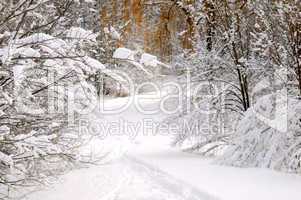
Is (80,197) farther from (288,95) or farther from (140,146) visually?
(140,146)

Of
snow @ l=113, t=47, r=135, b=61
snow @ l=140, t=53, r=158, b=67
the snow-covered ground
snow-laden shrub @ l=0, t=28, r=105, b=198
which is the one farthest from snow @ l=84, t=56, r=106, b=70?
the snow-covered ground

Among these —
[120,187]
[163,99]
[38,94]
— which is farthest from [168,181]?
[163,99]

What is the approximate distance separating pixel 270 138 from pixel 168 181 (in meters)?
1.77

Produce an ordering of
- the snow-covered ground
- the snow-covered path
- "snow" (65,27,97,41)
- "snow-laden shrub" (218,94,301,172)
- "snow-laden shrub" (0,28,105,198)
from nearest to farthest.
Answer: "snow-laden shrub" (0,28,105,198) → "snow" (65,27,97,41) → the snow-covered ground → the snow-covered path → "snow-laden shrub" (218,94,301,172)

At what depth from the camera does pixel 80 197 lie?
22.0 ft

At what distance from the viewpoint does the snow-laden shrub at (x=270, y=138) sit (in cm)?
723

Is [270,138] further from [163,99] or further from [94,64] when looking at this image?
[163,99]

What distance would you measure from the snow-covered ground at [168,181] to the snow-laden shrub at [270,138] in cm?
27

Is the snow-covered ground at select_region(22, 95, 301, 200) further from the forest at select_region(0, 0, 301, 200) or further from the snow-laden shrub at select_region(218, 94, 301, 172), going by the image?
the snow-laden shrub at select_region(218, 94, 301, 172)

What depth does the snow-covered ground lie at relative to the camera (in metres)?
6.00

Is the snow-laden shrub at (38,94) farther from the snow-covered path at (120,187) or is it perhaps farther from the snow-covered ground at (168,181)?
the snow-covered ground at (168,181)

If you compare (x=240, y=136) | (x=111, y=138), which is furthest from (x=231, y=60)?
(x=111, y=138)

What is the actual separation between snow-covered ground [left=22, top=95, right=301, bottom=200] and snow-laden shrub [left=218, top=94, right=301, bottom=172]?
0.87 feet

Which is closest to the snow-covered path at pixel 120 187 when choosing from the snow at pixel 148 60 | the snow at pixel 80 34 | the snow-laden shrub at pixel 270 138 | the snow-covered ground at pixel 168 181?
the snow-covered ground at pixel 168 181
